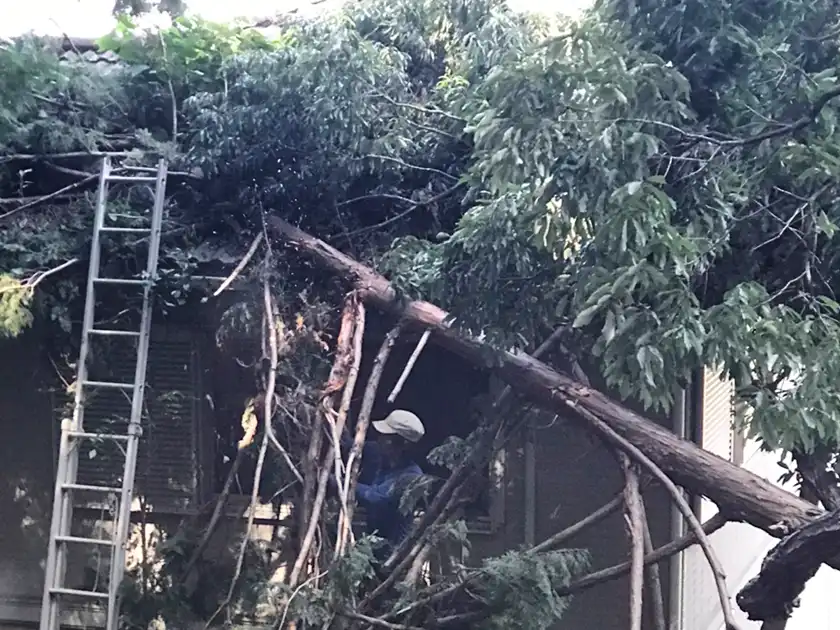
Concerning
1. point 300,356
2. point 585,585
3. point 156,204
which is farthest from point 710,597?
point 156,204

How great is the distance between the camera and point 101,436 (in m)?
5.52

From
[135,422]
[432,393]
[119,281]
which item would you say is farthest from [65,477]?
[432,393]

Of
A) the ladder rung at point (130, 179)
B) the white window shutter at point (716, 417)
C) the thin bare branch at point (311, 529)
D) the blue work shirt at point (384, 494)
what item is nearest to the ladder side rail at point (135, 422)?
the ladder rung at point (130, 179)

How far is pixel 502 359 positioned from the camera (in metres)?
5.04

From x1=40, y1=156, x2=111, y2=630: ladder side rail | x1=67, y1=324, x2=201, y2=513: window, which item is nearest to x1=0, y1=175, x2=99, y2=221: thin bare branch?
x1=40, y1=156, x2=111, y2=630: ladder side rail

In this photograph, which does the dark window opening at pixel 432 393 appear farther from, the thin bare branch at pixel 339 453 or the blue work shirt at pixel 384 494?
the thin bare branch at pixel 339 453

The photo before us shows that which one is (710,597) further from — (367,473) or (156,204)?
(156,204)

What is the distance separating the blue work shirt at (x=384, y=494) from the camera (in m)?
5.76

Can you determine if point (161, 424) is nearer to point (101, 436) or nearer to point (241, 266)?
point (101, 436)

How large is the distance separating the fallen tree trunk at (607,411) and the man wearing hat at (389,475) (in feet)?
2.27

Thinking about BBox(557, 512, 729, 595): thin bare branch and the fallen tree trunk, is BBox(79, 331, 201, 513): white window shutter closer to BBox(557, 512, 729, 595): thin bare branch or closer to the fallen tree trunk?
the fallen tree trunk

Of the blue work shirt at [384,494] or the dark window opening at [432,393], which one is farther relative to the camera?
the dark window opening at [432,393]

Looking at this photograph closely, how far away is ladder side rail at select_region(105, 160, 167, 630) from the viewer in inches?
214

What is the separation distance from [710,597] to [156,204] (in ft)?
16.4
